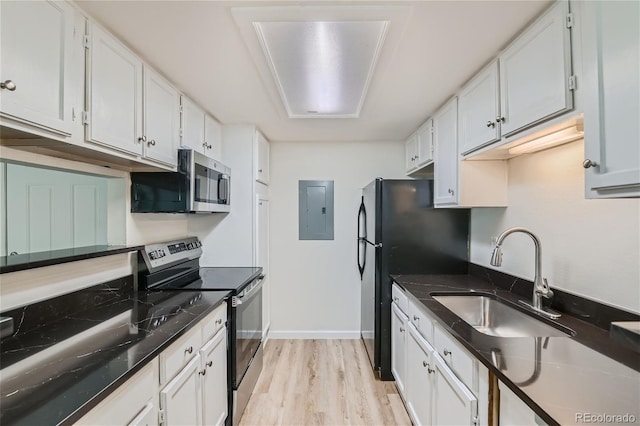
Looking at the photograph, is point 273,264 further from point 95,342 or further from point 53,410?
point 53,410

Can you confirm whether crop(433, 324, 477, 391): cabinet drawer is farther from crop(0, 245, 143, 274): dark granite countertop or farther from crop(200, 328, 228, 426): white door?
crop(0, 245, 143, 274): dark granite countertop

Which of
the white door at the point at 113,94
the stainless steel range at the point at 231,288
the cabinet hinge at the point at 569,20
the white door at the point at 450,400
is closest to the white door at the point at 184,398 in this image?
the stainless steel range at the point at 231,288

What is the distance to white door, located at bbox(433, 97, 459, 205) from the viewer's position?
2.02 meters

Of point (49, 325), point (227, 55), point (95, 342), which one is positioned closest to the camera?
point (95, 342)

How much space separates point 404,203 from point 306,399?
70.6 inches

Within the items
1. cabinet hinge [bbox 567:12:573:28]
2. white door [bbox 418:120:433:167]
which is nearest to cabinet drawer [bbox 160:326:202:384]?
cabinet hinge [bbox 567:12:573:28]

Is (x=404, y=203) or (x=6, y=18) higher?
(x=6, y=18)

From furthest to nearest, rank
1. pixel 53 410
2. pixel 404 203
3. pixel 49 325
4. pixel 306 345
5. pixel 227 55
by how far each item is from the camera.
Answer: pixel 306 345 → pixel 404 203 → pixel 227 55 → pixel 49 325 → pixel 53 410

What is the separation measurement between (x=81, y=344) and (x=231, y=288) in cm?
90

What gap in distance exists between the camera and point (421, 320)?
5.87 feet

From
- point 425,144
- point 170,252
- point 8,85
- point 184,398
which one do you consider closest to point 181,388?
point 184,398

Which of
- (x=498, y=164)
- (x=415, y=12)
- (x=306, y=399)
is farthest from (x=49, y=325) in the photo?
(x=498, y=164)

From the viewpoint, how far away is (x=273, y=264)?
3.42 meters

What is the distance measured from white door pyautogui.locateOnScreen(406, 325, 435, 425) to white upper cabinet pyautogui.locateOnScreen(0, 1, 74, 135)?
2.08 metres
